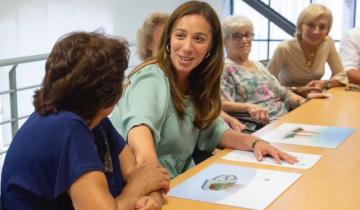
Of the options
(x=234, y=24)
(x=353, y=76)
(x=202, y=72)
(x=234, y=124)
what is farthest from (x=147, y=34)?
(x=353, y=76)

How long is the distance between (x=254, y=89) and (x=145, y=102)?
4.39 feet

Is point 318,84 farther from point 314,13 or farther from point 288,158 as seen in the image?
point 288,158

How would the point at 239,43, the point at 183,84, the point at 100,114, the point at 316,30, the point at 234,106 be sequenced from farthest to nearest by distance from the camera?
the point at 316,30, the point at 239,43, the point at 234,106, the point at 183,84, the point at 100,114

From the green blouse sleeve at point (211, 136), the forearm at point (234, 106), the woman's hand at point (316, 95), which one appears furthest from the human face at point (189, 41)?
the woman's hand at point (316, 95)

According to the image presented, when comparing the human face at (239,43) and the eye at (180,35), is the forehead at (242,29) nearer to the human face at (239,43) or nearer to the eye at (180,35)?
the human face at (239,43)

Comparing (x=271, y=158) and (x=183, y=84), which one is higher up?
(x=183, y=84)

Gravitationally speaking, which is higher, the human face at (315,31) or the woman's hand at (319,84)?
the human face at (315,31)

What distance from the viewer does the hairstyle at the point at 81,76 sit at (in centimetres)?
107

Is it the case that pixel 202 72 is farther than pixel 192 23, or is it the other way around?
pixel 202 72

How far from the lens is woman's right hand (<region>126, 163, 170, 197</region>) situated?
4.00ft

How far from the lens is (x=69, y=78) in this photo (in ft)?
3.48

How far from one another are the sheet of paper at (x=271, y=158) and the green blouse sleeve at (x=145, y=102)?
287 mm

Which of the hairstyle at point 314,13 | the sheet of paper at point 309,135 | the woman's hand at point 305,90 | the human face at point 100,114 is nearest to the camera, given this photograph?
the human face at point 100,114

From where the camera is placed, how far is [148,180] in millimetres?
1242
